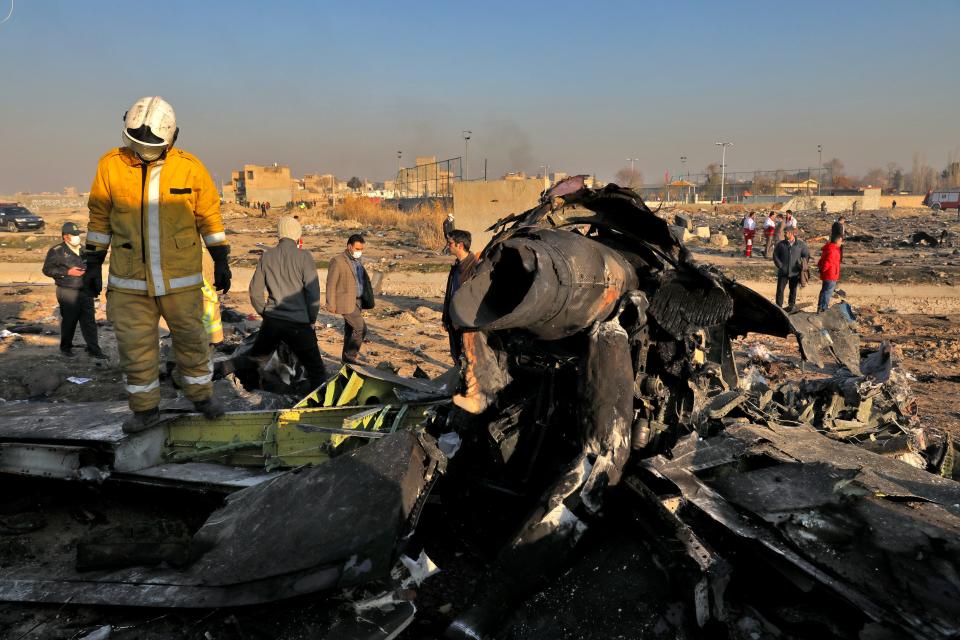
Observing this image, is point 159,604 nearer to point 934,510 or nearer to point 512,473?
point 512,473

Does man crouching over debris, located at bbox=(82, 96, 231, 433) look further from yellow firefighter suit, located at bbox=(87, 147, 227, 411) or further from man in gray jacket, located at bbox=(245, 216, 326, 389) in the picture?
man in gray jacket, located at bbox=(245, 216, 326, 389)

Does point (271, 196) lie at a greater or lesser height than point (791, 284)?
greater

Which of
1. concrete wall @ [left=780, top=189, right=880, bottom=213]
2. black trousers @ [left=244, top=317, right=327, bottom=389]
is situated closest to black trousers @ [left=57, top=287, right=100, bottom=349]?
black trousers @ [left=244, top=317, right=327, bottom=389]

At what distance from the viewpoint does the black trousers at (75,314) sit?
289 inches

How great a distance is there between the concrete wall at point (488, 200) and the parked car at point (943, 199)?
40.0 m

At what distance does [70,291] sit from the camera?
24.1 ft

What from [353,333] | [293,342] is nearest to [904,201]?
[353,333]

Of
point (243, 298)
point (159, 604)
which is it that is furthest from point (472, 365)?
point (243, 298)

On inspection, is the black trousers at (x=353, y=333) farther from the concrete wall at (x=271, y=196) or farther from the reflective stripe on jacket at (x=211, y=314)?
the concrete wall at (x=271, y=196)

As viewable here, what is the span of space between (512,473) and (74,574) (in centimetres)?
200

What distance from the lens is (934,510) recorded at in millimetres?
2471

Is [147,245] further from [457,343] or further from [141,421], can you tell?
[457,343]

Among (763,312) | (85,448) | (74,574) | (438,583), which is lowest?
(438,583)

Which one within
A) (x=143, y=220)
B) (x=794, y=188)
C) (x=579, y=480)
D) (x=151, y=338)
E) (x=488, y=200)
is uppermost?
(x=794, y=188)
